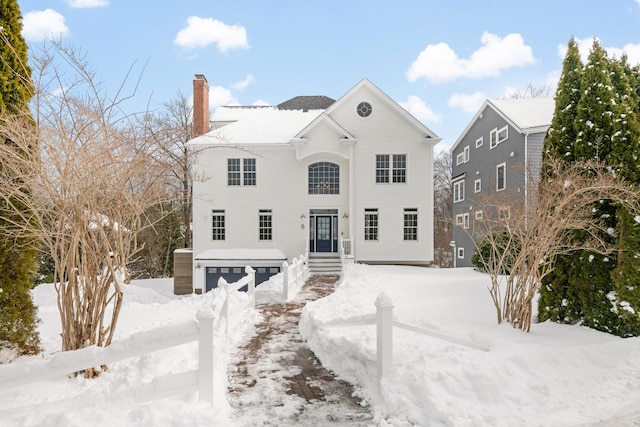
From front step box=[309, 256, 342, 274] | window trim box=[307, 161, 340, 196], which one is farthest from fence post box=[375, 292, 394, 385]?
window trim box=[307, 161, 340, 196]

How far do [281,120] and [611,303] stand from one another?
1672 centimetres

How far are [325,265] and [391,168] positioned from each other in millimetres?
5439

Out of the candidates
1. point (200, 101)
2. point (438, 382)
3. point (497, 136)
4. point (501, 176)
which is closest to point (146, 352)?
point (438, 382)

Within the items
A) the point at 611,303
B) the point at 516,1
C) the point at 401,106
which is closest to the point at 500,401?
the point at 611,303

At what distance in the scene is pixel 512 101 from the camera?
20547 mm

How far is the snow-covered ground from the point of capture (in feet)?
11.4

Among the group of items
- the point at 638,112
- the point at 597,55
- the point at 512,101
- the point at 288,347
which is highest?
the point at 512,101

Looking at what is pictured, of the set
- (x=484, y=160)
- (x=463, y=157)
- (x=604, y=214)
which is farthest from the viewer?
(x=463, y=157)

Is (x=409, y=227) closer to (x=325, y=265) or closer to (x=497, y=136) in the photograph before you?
(x=325, y=265)

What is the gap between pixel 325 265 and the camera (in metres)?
16.6

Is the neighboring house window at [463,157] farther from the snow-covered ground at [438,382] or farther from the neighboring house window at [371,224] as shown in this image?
the snow-covered ground at [438,382]

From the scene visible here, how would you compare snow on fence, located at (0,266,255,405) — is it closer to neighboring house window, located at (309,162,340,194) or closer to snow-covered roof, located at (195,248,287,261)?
snow-covered roof, located at (195,248,287,261)

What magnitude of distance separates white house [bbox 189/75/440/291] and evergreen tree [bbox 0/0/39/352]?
11.8m

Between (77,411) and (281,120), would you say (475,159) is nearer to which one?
(281,120)
